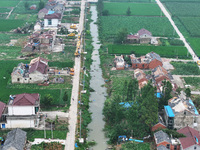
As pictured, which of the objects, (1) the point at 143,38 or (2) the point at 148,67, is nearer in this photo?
(2) the point at 148,67

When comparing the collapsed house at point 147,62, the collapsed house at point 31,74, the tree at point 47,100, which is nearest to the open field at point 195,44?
the collapsed house at point 147,62

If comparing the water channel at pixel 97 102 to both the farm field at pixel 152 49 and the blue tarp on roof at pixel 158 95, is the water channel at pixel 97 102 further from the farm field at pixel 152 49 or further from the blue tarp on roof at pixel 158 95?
the blue tarp on roof at pixel 158 95

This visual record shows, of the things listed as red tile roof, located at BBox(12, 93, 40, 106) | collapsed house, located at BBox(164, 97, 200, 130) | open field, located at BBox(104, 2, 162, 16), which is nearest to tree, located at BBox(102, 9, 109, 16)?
open field, located at BBox(104, 2, 162, 16)

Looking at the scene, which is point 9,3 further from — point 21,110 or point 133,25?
point 21,110

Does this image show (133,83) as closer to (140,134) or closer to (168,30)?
(140,134)

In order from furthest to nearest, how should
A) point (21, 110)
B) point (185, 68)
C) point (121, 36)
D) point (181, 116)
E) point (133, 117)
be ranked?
point (121, 36) < point (185, 68) < point (181, 116) < point (21, 110) < point (133, 117)

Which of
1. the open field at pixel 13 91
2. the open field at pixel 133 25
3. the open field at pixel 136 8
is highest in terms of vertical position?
the open field at pixel 136 8

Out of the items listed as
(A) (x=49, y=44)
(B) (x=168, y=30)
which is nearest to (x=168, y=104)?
(A) (x=49, y=44)

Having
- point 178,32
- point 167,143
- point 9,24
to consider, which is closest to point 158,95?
point 167,143
